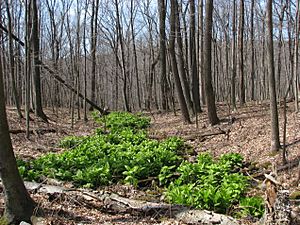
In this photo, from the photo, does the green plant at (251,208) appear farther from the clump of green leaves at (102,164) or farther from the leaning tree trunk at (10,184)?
the leaning tree trunk at (10,184)

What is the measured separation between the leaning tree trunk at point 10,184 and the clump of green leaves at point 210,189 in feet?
8.81

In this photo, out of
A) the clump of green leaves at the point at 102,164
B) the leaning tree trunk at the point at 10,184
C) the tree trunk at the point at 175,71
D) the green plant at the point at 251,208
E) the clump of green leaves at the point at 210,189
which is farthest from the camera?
the tree trunk at the point at 175,71

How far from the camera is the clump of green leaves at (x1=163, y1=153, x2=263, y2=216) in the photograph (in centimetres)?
575

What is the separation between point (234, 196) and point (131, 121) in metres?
11.8

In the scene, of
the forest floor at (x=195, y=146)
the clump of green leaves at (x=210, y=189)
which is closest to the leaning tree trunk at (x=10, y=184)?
the forest floor at (x=195, y=146)

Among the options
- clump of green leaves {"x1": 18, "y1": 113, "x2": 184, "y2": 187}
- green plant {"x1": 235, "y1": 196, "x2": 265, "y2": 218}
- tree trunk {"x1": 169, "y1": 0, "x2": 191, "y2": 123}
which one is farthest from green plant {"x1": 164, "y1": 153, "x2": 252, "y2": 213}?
tree trunk {"x1": 169, "y1": 0, "x2": 191, "y2": 123}

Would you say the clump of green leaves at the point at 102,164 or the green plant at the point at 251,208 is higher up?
the clump of green leaves at the point at 102,164

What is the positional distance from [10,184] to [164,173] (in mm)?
4051

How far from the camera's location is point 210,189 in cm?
606

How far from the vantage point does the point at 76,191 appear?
20.9 feet

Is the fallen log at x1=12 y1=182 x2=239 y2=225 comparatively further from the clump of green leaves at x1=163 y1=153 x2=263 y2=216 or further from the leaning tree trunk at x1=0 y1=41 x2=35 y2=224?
the leaning tree trunk at x1=0 y1=41 x2=35 y2=224

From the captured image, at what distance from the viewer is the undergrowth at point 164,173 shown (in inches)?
229

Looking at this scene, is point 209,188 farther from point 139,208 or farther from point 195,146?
point 195,146

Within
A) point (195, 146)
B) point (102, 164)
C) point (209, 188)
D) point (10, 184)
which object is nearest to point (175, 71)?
point (195, 146)
